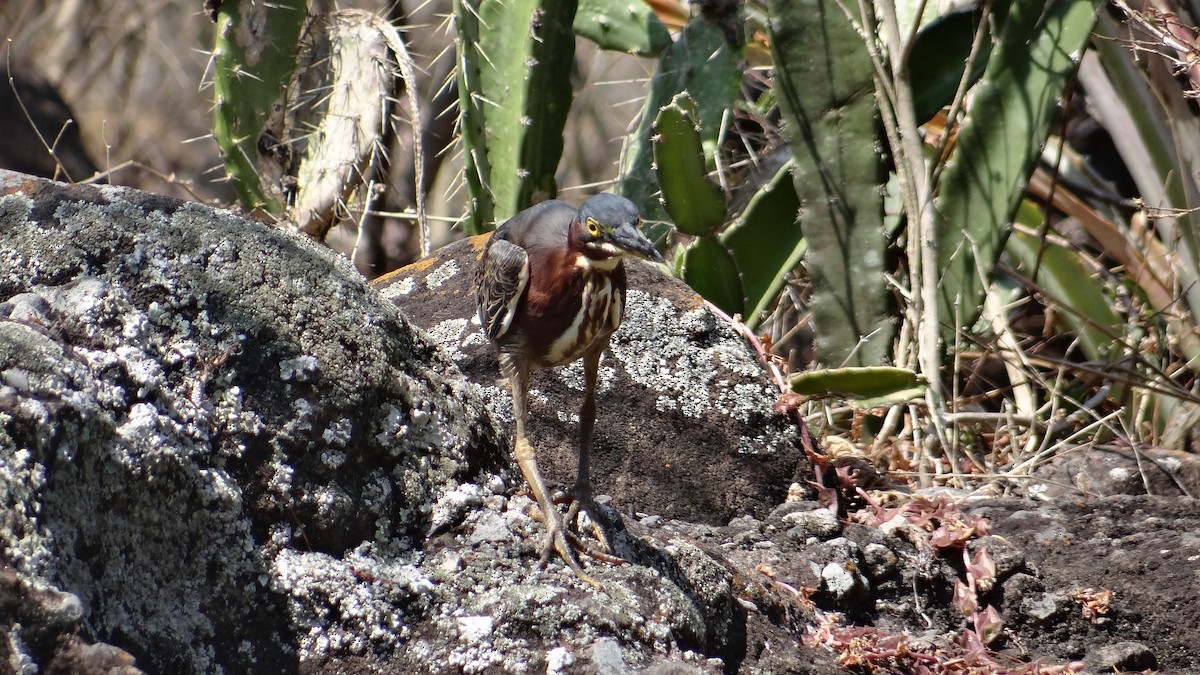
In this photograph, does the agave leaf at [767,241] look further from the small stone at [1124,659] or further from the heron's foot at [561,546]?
the heron's foot at [561,546]

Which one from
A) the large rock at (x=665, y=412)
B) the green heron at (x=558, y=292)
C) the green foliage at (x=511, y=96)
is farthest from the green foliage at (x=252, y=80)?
the green heron at (x=558, y=292)

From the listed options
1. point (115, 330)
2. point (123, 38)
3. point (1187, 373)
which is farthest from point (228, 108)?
point (123, 38)

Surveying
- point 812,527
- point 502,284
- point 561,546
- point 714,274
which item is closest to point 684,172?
point 714,274

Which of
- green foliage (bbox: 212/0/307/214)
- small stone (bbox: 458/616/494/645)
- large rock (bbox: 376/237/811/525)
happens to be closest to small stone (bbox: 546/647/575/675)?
small stone (bbox: 458/616/494/645)

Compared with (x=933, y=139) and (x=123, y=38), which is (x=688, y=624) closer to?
(x=933, y=139)

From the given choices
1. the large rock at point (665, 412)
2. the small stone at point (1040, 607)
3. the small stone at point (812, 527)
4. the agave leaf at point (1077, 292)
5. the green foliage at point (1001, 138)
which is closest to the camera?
the small stone at point (1040, 607)

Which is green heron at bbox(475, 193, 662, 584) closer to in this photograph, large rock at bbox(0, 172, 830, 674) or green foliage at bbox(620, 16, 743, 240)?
large rock at bbox(0, 172, 830, 674)
